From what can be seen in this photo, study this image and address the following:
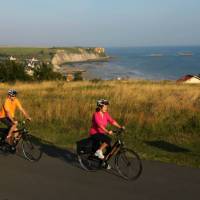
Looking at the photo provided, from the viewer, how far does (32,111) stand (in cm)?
1638

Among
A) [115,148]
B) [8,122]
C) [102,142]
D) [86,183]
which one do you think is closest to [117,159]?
[115,148]

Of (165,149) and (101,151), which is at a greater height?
(101,151)

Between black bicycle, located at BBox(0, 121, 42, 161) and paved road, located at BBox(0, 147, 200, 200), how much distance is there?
0.25 m

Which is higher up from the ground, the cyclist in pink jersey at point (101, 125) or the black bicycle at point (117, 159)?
the cyclist in pink jersey at point (101, 125)

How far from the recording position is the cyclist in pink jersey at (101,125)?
323 inches

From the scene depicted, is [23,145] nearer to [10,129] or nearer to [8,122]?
[10,129]

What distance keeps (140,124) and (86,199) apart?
7.22 m

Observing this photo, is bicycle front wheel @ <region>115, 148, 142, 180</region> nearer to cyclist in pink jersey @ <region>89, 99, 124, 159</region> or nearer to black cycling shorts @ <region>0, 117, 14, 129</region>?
cyclist in pink jersey @ <region>89, 99, 124, 159</region>

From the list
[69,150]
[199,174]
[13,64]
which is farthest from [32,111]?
[13,64]

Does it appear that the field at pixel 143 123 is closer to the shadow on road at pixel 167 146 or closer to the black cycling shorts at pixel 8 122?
the shadow on road at pixel 167 146

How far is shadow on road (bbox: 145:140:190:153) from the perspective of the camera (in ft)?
35.1

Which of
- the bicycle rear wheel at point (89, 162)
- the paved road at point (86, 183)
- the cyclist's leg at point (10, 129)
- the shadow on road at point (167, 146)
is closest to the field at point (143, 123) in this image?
the shadow on road at point (167, 146)

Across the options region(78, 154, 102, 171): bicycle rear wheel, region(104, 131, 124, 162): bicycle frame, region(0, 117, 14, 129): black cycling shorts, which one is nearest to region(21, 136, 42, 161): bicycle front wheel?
region(0, 117, 14, 129): black cycling shorts

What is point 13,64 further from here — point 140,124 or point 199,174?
point 199,174
